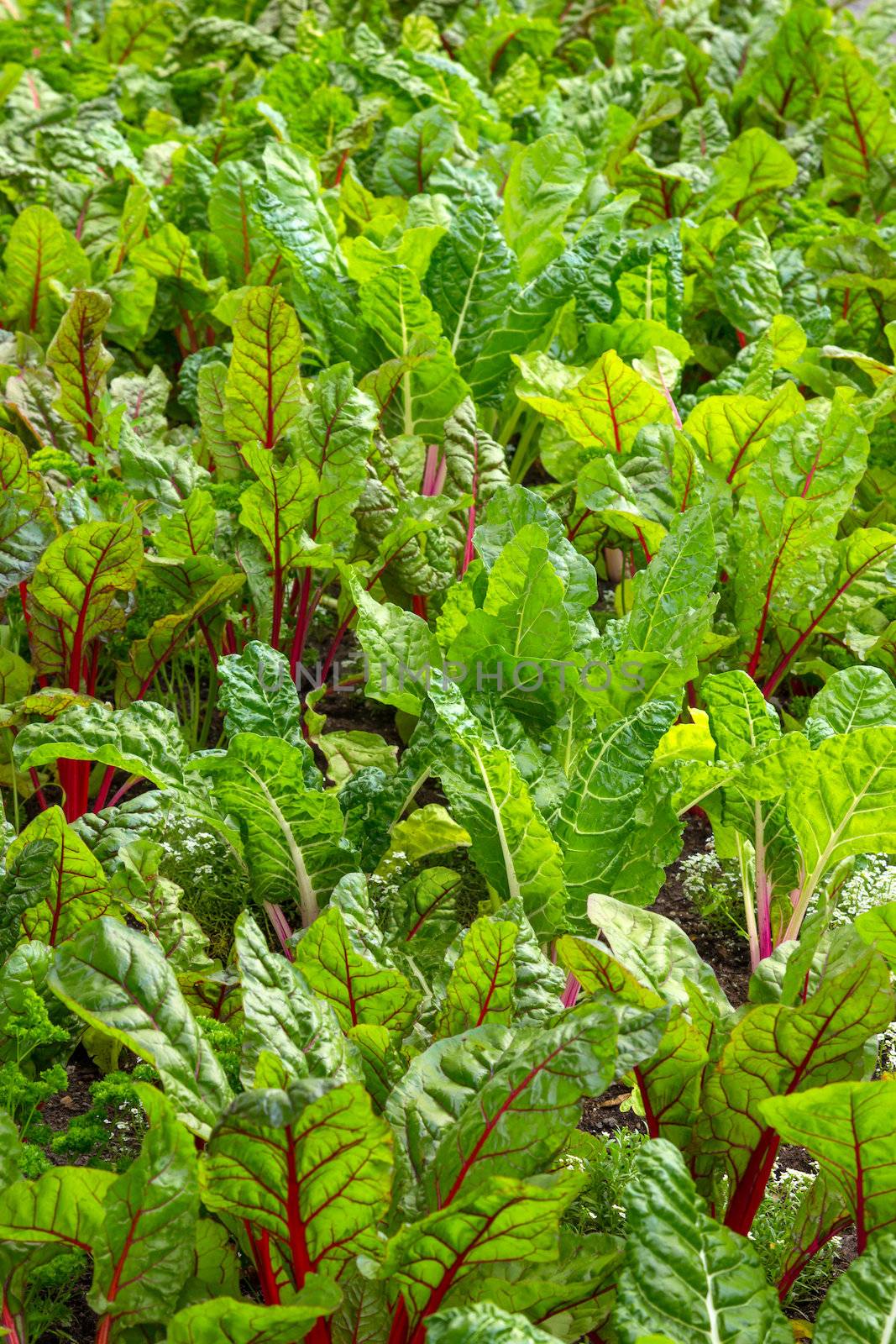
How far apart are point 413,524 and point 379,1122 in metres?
1.17

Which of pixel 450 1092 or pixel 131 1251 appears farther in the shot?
pixel 450 1092

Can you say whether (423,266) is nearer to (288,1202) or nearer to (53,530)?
(53,530)

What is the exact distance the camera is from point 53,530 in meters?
2.27

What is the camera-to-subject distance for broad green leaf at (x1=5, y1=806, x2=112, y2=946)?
5.65ft

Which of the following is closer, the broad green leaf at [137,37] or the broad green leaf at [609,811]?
the broad green leaf at [609,811]

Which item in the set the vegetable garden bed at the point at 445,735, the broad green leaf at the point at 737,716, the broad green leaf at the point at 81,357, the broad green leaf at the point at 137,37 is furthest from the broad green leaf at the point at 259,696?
the broad green leaf at the point at 137,37

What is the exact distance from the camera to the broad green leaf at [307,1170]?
4.10 ft

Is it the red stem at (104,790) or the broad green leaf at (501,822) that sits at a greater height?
the broad green leaf at (501,822)

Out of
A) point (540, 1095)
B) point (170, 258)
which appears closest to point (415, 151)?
point (170, 258)

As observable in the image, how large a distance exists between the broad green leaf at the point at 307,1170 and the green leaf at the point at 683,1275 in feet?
0.81

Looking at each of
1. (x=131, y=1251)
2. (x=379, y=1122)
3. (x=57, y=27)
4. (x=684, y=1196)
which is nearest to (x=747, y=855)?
Answer: (x=684, y=1196)

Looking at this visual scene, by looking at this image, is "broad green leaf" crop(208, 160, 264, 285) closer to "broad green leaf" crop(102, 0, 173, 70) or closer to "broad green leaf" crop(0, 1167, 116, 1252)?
"broad green leaf" crop(102, 0, 173, 70)

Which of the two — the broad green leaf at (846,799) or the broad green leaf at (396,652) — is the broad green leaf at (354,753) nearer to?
the broad green leaf at (396,652)

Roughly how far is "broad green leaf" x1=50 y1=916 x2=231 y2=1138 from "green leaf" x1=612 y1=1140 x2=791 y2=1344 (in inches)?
17.0
